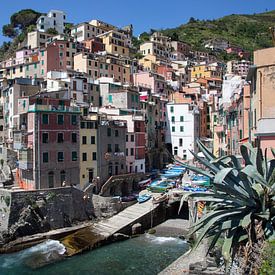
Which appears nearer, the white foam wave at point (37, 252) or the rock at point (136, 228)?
the white foam wave at point (37, 252)

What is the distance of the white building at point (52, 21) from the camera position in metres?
108

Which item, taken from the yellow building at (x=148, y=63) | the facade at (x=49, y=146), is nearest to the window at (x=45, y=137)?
the facade at (x=49, y=146)

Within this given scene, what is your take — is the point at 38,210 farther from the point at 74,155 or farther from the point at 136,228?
the point at 136,228

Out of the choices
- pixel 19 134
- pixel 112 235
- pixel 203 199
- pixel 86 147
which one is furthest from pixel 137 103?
pixel 203 199

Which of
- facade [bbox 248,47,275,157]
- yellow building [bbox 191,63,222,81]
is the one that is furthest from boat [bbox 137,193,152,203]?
yellow building [bbox 191,63,222,81]

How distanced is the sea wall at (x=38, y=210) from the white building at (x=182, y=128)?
32714 mm

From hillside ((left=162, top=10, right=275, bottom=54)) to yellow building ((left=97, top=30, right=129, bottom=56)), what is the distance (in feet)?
170

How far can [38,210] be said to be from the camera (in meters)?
39.8

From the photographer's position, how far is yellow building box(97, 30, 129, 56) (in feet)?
314

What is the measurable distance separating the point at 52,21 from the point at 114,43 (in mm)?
25027

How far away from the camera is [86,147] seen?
46.6 meters

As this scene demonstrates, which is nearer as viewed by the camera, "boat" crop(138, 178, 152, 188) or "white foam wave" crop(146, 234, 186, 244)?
"white foam wave" crop(146, 234, 186, 244)

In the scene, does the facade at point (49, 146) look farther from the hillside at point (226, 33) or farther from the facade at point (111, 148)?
the hillside at point (226, 33)

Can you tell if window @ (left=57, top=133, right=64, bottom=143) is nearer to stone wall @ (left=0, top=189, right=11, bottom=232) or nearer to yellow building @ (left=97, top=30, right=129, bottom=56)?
stone wall @ (left=0, top=189, right=11, bottom=232)
